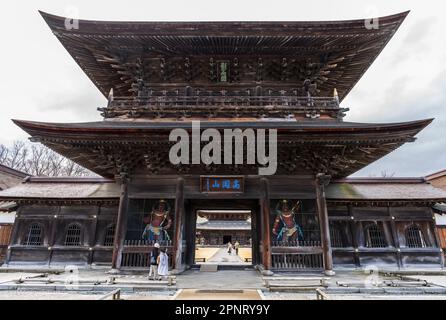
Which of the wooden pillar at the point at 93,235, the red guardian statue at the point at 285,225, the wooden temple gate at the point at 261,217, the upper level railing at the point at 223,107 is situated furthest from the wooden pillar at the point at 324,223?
the wooden pillar at the point at 93,235

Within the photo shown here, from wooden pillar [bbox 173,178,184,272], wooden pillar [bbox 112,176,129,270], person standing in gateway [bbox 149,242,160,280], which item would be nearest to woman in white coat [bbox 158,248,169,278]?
person standing in gateway [bbox 149,242,160,280]

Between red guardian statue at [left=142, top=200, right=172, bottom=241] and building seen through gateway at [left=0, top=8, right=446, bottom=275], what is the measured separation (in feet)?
0.13

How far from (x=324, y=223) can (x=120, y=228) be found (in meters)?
7.82

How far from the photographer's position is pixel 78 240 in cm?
1226

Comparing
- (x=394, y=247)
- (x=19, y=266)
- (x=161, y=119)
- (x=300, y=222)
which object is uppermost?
(x=161, y=119)

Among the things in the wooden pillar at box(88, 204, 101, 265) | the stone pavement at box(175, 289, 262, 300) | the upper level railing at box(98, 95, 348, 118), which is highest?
the upper level railing at box(98, 95, 348, 118)

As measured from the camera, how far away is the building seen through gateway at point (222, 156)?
Answer: 9.16 m

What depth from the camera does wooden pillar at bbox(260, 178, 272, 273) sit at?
9.23 meters

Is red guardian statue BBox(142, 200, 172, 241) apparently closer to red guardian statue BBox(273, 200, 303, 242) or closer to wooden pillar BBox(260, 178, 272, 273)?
wooden pillar BBox(260, 178, 272, 273)

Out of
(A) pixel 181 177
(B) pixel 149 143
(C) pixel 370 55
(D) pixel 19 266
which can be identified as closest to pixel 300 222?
(A) pixel 181 177

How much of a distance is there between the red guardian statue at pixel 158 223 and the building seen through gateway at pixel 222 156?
0.04 meters

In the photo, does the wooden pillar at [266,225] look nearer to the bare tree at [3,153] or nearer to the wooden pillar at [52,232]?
the wooden pillar at [52,232]

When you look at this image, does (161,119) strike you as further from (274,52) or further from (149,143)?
(274,52)
